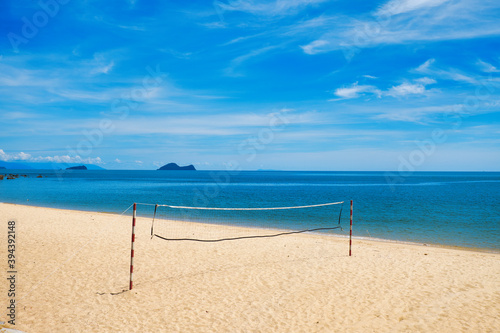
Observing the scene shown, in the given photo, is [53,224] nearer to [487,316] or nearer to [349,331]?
[349,331]

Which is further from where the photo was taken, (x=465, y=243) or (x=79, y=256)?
(x=465, y=243)

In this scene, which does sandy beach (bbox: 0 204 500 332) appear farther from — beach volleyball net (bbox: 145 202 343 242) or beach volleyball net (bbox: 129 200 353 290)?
beach volleyball net (bbox: 145 202 343 242)

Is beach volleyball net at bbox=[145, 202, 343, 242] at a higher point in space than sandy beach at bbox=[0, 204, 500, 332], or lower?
lower

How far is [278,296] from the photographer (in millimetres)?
8266

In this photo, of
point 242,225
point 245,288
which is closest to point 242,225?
point 242,225

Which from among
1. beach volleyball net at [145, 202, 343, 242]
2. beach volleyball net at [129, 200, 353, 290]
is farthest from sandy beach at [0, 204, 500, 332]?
beach volleyball net at [145, 202, 343, 242]

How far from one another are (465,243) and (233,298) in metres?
16.1

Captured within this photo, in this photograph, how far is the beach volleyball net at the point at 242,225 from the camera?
656 inches

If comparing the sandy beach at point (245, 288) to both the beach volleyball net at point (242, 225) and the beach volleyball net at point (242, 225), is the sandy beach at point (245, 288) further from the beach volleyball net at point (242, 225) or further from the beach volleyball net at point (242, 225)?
the beach volleyball net at point (242, 225)

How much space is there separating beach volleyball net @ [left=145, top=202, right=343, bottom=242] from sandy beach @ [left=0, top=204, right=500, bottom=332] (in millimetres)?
2120

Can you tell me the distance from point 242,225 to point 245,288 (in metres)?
14.3

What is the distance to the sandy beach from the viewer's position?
680 centimetres

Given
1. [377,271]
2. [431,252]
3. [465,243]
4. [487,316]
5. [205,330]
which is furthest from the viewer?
[465,243]

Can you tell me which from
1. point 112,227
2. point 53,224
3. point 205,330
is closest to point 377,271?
point 205,330
